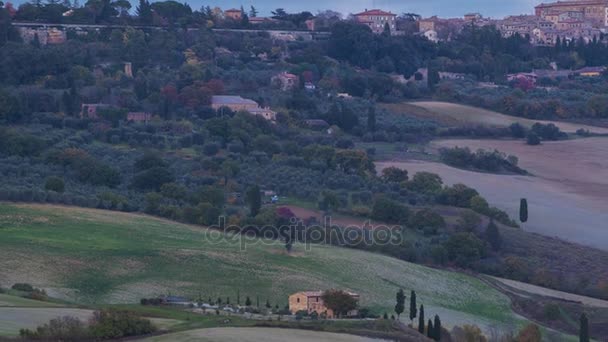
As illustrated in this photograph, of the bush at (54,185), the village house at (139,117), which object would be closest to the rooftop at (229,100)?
the village house at (139,117)

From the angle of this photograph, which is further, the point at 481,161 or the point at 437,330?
the point at 481,161

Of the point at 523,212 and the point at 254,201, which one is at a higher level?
the point at 254,201

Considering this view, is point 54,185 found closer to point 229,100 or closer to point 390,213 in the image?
point 390,213

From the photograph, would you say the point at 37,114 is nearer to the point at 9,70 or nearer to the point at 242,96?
the point at 9,70

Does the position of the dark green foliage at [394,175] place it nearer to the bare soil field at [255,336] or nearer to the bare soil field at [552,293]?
the bare soil field at [552,293]

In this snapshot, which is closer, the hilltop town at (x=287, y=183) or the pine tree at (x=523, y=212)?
the hilltop town at (x=287, y=183)

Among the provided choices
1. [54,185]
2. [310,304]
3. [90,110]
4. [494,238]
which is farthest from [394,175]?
[310,304]

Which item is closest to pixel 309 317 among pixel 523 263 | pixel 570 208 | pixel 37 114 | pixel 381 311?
pixel 381 311
